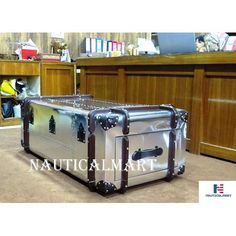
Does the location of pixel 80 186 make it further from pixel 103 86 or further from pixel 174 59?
pixel 103 86

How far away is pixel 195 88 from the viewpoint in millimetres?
1998

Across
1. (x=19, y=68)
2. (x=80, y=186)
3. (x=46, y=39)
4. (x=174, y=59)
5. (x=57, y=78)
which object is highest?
(x=46, y=39)

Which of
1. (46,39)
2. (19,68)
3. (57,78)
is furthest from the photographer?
(46,39)

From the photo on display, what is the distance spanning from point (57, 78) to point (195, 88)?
1.91 m

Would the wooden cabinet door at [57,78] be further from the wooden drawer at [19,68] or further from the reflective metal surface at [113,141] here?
the reflective metal surface at [113,141]

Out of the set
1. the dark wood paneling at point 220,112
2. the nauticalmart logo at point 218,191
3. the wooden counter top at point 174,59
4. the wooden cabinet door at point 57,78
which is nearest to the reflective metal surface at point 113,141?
the nauticalmart logo at point 218,191

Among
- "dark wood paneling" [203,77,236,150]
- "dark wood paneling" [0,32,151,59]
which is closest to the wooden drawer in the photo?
"dark wood paneling" [0,32,151,59]

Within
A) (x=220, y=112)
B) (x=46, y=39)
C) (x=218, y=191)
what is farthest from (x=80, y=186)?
(x=46, y=39)

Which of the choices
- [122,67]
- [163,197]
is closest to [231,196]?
[163,197]

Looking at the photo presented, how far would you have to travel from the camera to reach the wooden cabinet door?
332 cm

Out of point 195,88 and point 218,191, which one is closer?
point 218,191

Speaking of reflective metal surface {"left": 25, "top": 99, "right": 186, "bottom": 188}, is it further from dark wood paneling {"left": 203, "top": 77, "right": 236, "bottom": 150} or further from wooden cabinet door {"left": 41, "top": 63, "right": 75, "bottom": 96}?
wooden cabinet door {"left": 41, "top": 63, "right": 75, "bottom": 96}

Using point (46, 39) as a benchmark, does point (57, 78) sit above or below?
below

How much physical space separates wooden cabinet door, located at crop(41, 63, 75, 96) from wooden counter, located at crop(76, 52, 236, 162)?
1.01 meters
